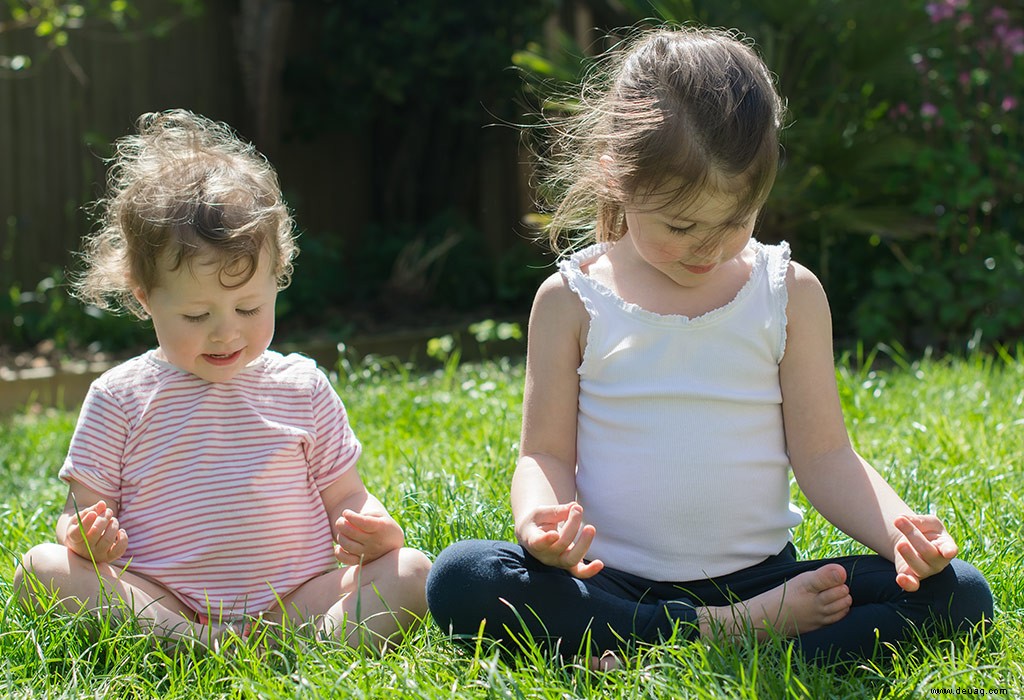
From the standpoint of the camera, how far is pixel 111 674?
1854 mm

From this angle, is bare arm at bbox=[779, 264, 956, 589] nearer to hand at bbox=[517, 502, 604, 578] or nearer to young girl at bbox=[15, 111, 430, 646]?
hand at bbox=[517, 502, 604, 578]

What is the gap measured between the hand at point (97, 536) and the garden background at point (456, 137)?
202 cm

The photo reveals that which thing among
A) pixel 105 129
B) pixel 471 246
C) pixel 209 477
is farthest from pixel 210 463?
pixel 471 246

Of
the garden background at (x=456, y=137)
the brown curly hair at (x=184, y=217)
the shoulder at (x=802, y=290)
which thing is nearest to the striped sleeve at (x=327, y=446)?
the brown curly hair at (x=184, y=217)

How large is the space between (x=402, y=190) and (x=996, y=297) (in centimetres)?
465

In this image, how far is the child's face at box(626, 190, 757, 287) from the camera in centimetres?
188

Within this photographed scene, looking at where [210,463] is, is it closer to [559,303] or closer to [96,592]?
[96,592]

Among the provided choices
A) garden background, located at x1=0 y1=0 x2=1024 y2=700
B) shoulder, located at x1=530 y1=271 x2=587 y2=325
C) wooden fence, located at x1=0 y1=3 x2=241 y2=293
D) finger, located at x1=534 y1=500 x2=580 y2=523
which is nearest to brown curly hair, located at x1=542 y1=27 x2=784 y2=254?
shoulder, located at x1=530 y1=271 x2=587 y2=325

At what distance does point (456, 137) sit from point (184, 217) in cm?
670

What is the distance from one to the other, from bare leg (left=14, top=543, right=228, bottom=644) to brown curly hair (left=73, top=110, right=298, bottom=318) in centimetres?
52

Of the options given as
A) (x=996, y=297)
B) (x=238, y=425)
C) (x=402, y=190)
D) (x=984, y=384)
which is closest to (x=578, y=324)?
(x=238, y=425)

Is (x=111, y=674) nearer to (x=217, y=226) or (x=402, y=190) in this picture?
(x=217, y=226)

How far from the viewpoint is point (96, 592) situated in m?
2.02

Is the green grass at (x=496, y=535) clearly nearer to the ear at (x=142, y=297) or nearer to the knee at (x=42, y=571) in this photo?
the knee at (x=42, y=571)
